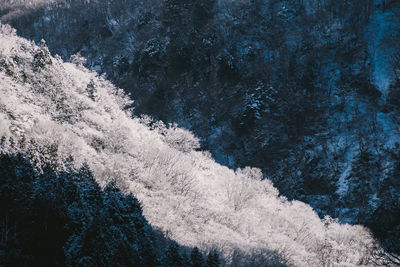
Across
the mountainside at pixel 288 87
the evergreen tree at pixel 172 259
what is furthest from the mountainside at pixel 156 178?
the mountainside at pixel 288 87

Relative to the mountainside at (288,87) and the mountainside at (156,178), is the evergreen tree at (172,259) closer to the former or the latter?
the mountainside at (156,178)

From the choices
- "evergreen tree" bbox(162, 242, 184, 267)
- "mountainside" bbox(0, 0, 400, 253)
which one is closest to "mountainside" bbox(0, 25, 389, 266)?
"evergreen tree" bbox(162, 242, 184, 267)

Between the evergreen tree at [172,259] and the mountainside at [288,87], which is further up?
the mountainside at [288,87]

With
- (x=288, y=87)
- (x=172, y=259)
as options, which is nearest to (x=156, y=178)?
(x=172, y=259)

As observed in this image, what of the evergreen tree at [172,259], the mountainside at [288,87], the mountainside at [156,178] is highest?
the mountainside at [288,87]

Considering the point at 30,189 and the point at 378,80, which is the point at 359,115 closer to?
the point at 378,80

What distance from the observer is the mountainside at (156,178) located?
28922 mm

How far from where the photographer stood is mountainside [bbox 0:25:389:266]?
2892 cm

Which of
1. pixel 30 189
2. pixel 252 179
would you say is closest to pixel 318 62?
pixel 252 179

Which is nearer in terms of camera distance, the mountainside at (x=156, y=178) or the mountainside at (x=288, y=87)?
the mountainside at (x=156, y=178)

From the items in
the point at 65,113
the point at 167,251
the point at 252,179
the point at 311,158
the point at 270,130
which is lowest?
the point at 167,251

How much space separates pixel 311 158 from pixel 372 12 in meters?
49.1

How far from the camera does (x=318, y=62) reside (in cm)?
8112

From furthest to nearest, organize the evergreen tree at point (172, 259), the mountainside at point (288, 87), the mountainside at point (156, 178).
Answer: the mountainside at point (288, 87) < the mountainside at point (156, 178) < the evergreen tree at point (172, 259)
